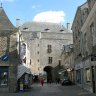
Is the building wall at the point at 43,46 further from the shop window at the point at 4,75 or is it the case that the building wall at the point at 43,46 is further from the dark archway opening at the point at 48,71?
the shop window at the point at 4,75

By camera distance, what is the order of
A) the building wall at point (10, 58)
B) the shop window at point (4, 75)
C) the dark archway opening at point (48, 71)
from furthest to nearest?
the dark archway opening at point (48, 71) → the shop window at point (4, 75) → the building wall at point (10, 58)

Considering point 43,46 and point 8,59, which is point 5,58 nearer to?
point 8,59

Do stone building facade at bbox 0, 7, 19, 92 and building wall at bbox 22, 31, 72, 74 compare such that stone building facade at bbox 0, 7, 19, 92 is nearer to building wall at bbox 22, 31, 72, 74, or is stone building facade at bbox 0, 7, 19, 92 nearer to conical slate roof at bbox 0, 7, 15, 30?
conical slate roof at bbox 0, 7, 15, 30

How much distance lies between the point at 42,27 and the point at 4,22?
54.5 meters

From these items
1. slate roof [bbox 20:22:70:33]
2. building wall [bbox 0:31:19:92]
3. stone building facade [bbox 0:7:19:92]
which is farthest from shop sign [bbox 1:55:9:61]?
slate roof [bbox 20:22:70:33]

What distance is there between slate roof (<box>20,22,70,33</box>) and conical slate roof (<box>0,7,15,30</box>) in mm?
50060

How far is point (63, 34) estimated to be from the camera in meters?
87.2

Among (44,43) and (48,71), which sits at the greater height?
(44,43)

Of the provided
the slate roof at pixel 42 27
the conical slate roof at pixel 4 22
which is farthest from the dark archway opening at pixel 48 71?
the conical slate roof at pixel 4 22

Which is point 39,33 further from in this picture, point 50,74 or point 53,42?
point 50,74

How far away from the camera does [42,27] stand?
88.4 m

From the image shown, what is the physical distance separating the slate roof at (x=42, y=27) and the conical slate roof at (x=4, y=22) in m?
50.1

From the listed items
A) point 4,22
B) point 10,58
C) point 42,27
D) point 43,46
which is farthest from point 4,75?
point 42,27

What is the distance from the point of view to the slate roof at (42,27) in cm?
8600
